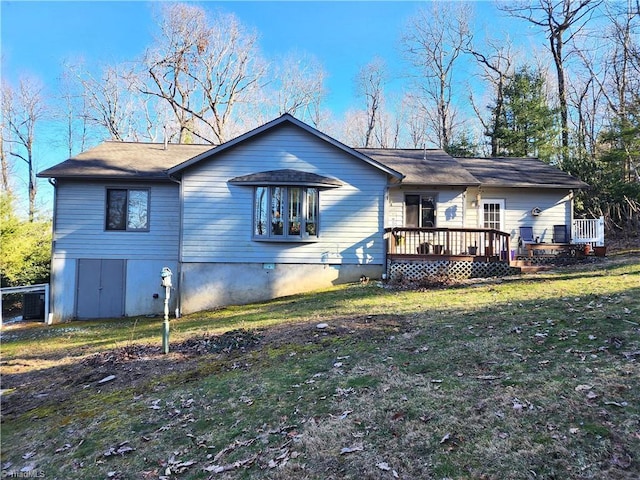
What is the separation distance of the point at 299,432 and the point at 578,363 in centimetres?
307

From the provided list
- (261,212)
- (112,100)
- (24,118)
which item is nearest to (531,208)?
(261,212)

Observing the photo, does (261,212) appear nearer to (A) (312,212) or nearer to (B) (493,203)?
(A) (312,212)

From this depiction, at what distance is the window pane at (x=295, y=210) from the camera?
12086 mm

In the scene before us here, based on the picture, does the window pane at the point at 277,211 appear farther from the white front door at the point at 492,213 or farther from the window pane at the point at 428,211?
the white front door at the point at 492,213

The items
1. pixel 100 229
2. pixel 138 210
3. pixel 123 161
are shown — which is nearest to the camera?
pixel 100 229

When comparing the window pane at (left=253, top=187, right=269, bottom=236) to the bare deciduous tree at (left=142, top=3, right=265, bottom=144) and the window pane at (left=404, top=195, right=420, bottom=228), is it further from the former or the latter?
the bare deciduous tree at (left=142, top=3, right=265, bottom=144)

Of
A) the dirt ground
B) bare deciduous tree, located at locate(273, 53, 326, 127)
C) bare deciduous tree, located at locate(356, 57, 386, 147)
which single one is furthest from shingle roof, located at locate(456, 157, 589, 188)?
bare deciduous tree, located at locate(273, 53, 326, 127)

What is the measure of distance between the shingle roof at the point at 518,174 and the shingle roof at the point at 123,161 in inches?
468

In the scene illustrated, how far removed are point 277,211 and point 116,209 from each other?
18.4 ft

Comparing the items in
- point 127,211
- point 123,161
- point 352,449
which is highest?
point 123,161

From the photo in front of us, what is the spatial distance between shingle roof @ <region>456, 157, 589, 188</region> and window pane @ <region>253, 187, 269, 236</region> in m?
8.55

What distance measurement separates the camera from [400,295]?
954cm

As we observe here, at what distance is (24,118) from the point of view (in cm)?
2891

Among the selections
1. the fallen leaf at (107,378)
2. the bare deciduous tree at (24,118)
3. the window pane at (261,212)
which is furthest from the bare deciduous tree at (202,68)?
the fallen leaf at (107,378)
